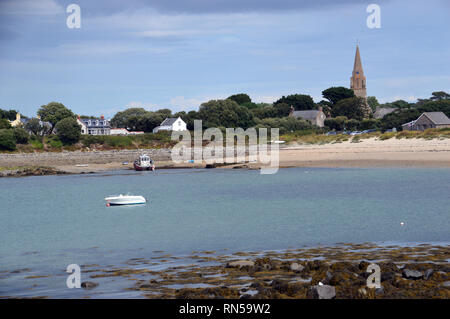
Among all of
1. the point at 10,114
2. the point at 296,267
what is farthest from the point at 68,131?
the point at 296,267

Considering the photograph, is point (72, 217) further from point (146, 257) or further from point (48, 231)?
point (146, 257)

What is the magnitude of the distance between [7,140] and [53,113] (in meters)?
25.7

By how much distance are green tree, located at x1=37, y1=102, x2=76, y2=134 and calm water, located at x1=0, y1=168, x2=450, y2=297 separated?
2045 inches

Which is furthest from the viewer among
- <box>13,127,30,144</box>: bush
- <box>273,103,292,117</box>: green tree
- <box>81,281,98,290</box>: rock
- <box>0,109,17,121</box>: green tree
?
<box>273,103,292,117</box>: green tree

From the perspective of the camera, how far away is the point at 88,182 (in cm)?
6328

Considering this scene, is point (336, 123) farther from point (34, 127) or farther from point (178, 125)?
point (34, 127)

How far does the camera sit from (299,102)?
15588cm

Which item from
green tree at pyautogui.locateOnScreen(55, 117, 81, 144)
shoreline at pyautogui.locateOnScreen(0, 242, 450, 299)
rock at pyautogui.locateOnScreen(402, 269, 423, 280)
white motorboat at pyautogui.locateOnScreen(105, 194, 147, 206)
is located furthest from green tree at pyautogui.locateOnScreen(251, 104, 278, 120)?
rock at pyautogui.locateOnScreen(402, 269, 423, 280)

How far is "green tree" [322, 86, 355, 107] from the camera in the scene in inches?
6575

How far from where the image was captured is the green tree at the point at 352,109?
145875 mm

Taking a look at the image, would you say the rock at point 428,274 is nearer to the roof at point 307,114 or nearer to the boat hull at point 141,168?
the boat hull at point 141,168

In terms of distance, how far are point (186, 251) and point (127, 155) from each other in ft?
248

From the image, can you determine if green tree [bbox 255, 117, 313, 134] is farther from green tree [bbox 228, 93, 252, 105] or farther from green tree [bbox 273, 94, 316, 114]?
green tree [bbox 228, 93, 252, 105]
